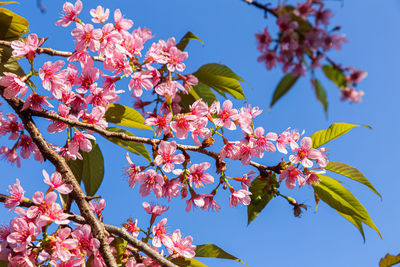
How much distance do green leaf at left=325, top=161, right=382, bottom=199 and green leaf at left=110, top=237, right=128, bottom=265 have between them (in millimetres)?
1063

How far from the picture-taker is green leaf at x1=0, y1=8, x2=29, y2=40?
197 centimetres

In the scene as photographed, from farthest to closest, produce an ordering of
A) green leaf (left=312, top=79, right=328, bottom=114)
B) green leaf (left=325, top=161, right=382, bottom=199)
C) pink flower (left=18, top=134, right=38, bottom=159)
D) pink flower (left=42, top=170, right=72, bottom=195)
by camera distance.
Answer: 1. pink flower (left=18, top=134, right=38, bottom=159)
2. green leaf (left=325, top=161, right=382, bottom=199)
3. pink flower (left=42, top=170, right=72, bottom=195)
4. green leaf (left=312, top=79, right=328, bottom=114)

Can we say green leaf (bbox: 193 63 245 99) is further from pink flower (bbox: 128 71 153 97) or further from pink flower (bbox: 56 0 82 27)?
pink flower (bbox: 56 0 82 27)

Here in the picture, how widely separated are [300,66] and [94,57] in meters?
1.25

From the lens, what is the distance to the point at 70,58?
6.41ft

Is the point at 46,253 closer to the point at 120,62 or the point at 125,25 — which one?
the point at 120,62

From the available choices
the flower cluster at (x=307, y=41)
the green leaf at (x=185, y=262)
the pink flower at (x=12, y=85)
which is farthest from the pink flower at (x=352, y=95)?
the pink flower at (x=12, y=85)

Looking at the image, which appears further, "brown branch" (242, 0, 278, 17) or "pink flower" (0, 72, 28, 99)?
"pink flower" (0, 72, 28, 99)

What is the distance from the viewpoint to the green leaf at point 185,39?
1994mm

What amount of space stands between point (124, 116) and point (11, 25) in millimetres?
803

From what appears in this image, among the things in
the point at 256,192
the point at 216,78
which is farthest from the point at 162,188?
the point at 216,78

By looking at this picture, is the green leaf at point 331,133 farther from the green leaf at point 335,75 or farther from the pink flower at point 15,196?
the pink flower at point 15,196

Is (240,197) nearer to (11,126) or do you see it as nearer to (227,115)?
(227,115)

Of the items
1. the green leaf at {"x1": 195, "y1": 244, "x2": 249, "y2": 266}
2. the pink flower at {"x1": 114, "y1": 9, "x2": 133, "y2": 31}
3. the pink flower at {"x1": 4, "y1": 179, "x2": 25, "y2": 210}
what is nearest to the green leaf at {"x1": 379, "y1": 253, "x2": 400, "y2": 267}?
the green leaf at {"x1": 195, "y1": 244, "x2": 249, "y2": 266}
